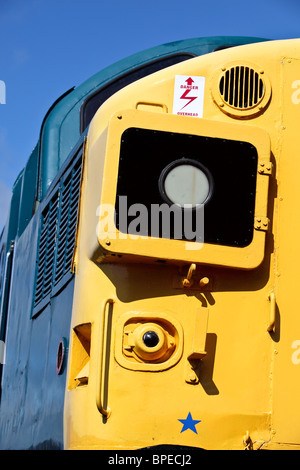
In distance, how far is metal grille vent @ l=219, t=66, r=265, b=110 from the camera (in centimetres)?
451

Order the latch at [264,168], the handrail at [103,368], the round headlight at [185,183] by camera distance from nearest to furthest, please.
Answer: the handrail at [103,368] < the round headlight at [185,183] < the latch at [264,168]

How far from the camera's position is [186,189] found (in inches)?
163

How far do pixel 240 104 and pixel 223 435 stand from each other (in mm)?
1778

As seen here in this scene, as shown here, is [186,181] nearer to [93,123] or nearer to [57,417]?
[93,123]

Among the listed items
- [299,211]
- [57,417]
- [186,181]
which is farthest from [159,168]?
[57,417]

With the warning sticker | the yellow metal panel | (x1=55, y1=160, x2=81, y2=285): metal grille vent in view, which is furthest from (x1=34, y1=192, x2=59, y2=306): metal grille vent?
the warning sticker

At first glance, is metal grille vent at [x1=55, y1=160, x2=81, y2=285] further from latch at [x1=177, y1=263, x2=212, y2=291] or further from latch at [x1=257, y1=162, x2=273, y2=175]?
latch at [x1=257, y1=162, x2=273, y2=175]

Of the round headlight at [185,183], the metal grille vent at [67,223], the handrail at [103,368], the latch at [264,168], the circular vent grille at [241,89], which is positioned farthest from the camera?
the metal grille vent at [67,223]

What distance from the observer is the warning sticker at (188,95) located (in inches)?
178

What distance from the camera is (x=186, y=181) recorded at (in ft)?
13.6

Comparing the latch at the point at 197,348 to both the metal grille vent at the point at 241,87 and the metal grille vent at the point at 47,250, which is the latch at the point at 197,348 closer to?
the metal grille vent at the point at 241,87

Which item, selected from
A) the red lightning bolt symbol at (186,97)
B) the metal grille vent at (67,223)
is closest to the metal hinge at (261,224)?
the red lightning bolt symbol at (186,97)

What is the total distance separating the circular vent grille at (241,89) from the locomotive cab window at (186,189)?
0.26m

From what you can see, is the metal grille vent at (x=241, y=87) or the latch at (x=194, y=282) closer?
the latch at (x=194, y=282)
